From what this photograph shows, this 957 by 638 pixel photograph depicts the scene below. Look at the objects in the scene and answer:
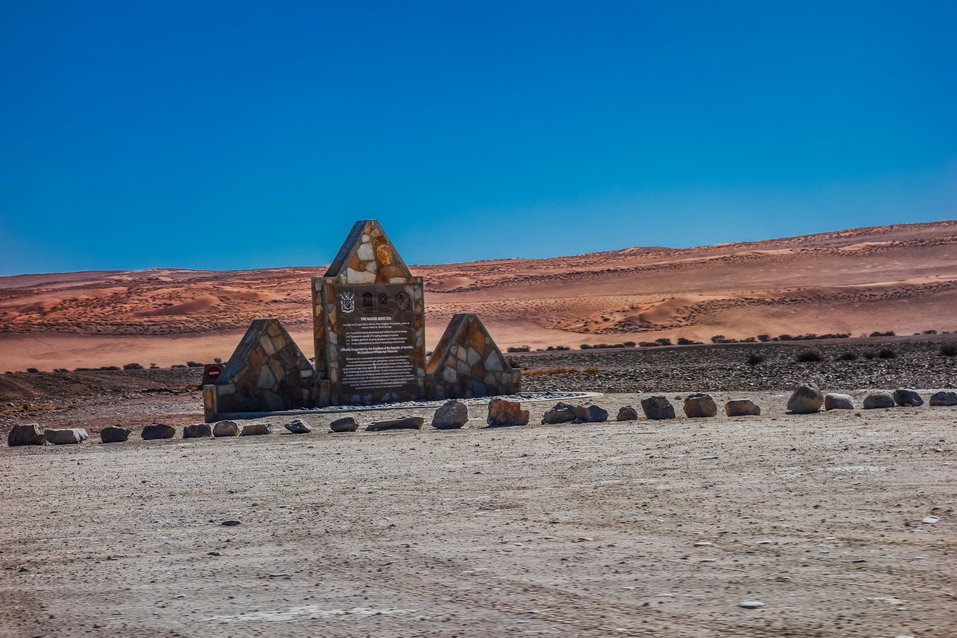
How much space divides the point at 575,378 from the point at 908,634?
78.3 feet

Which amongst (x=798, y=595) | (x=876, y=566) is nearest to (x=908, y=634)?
(x=798, y=595)

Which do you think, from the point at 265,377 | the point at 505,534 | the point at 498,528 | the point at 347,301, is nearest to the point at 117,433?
the point at 265,377

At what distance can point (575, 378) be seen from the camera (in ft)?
92.5

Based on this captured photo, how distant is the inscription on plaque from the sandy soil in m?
8.51

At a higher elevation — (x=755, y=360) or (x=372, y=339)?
(x=372, y=339)

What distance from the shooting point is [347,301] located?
1956 centimetres

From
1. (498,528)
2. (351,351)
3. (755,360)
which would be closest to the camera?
(498,528)

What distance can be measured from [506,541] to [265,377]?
535 inches

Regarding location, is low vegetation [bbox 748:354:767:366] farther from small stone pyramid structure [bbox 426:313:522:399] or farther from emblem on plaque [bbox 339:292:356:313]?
emblem on plaque [bbox 339:292:356:313]

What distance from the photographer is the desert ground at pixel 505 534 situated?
4.88 meters

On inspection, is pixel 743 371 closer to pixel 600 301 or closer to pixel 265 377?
pixel 265 377

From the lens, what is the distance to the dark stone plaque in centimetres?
1961

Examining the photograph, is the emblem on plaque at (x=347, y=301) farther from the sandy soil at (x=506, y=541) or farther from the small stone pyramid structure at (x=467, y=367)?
the sandy soil at (x=506, y=541)

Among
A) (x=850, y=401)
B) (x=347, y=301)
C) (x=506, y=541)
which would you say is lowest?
(x=506, y=541)
